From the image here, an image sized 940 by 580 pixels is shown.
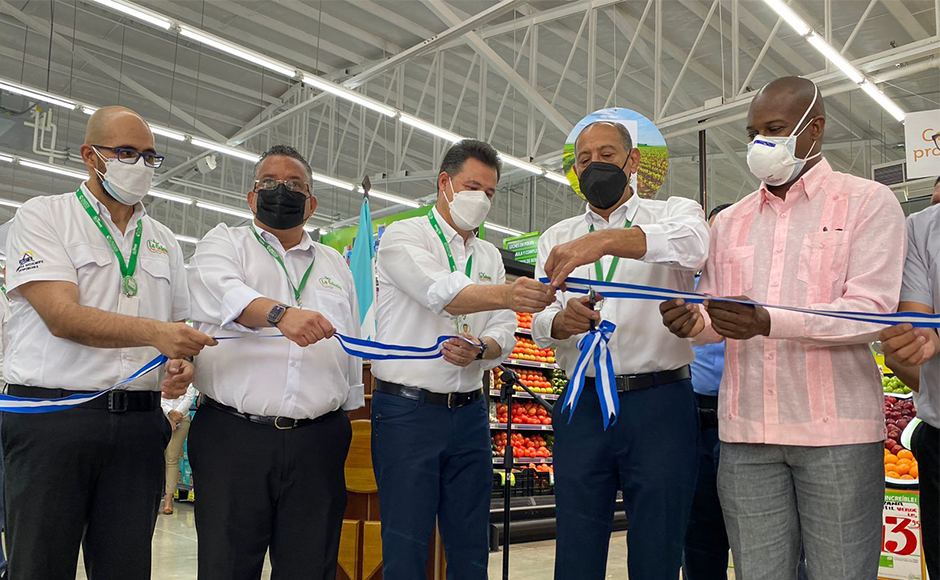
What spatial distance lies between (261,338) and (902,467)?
3.30 m

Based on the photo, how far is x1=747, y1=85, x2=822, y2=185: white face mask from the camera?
7.00ft

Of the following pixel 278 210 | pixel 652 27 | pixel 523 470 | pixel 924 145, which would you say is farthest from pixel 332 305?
pixel 652 27

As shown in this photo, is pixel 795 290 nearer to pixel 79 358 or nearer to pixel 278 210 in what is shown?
pixel 278 210

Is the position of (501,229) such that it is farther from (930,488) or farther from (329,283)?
(930,488)

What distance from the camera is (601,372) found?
2.29 m

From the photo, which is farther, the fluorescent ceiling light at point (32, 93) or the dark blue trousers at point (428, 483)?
the fluorescent ceiling light at point (32, 93)

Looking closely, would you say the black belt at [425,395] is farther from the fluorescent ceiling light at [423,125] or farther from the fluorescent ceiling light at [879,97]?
the fluorescent ceiling light at [879,97]

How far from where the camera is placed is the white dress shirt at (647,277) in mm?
2211

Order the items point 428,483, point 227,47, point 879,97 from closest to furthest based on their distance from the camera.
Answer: point 428,483 → point 227,47 → point 879,97

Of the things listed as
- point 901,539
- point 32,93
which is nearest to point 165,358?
point 901,539

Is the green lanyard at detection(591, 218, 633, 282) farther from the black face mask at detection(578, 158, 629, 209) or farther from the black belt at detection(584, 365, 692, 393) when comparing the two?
the black belt at detection(584, 365, 692, 393)

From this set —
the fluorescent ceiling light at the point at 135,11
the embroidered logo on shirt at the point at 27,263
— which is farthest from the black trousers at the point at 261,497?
the fluorescent ceiling light at the point at 135,11

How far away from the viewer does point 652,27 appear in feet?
40.9

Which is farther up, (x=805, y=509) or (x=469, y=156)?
(x=469, y=156)
